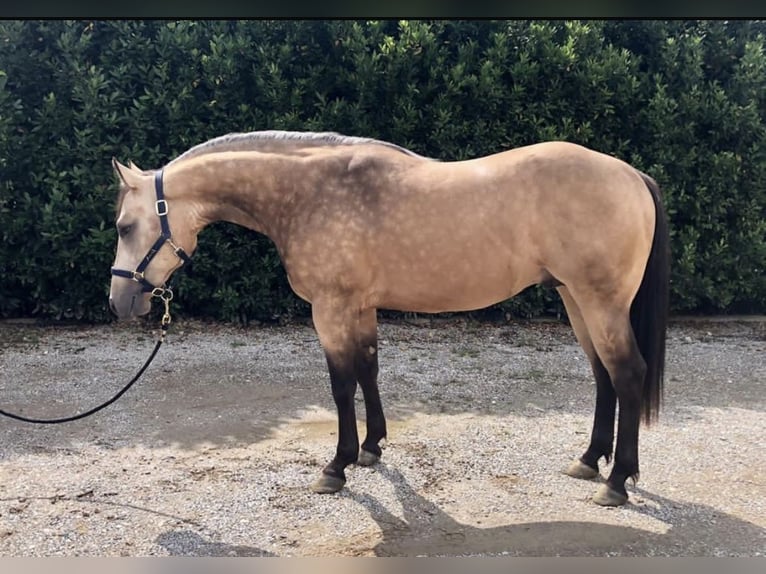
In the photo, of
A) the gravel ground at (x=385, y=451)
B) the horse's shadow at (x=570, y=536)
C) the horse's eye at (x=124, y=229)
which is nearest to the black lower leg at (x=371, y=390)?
the gravel ground at (x=385, y=451)

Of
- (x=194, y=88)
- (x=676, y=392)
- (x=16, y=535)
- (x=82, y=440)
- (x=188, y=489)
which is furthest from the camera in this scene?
(x=194, y=88)

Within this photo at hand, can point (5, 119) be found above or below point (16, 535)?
above

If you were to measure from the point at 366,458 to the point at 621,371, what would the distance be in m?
1.29

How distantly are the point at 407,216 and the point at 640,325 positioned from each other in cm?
112

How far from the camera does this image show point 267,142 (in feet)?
9.77

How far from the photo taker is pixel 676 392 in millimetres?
4512

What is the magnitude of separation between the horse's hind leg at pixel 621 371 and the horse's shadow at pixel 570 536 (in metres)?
0.14

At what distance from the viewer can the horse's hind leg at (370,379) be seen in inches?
127

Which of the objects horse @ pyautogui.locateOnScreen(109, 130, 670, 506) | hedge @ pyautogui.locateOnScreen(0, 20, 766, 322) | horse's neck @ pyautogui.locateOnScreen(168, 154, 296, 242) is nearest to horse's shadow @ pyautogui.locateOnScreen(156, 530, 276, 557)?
horse @ pyautogui.locateOnScreen(109, 130, 670, 506)

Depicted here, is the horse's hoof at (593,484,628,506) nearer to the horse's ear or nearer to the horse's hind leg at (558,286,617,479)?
the horse's hind leg at (558,286,617,479)

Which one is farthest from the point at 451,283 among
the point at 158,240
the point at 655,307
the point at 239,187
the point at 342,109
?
the point at 342,109

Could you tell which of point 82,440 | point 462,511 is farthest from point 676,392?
point 82,440

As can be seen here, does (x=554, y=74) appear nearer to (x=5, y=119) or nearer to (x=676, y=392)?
(x=676, y=392)

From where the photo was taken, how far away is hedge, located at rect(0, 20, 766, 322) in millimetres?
4707
